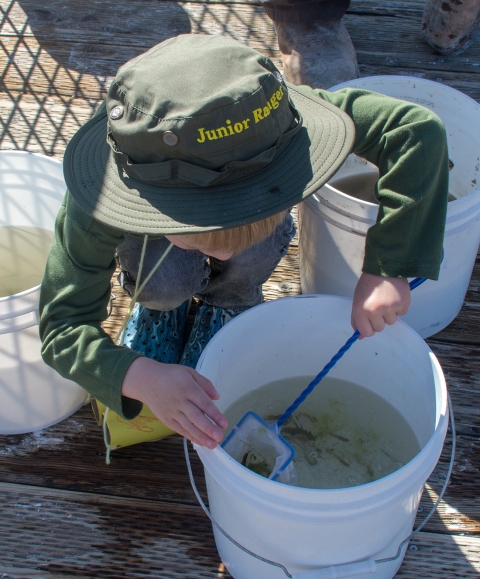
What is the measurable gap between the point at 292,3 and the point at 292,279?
2.83 ft

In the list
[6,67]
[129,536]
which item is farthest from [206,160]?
[6,67]

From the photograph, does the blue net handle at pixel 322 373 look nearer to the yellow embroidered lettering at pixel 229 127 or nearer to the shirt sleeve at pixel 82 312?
the shirt sleeve at pixel 82 312

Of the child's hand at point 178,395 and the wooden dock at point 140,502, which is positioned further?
the wooden dock at point 140,502

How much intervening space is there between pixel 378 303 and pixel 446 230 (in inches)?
10.6

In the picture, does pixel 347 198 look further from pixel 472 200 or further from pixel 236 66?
pixel 236 66

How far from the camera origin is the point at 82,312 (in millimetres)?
910

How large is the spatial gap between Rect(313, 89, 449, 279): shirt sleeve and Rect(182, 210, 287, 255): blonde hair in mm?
181

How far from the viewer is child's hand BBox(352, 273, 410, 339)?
89 cm

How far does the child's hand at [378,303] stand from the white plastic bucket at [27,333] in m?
0.49

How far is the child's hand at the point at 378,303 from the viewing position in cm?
89

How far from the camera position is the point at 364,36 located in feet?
6.30

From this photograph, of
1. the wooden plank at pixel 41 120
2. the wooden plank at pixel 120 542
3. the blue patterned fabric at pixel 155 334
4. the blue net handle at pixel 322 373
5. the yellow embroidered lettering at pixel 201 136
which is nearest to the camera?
the yellow embroidered lettering at pixel 201 136

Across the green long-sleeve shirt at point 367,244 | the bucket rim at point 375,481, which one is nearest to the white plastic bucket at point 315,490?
the bucket rim at point 375,481

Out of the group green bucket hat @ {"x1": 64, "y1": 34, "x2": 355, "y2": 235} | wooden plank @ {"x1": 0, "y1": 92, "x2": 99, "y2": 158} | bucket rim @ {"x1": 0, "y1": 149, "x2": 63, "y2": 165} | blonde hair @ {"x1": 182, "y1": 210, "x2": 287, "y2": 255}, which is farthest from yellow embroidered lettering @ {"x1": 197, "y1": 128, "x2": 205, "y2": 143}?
wooden plank @ {"x1": 0, "y1": 92, "x2": 99, "y2": 158}
